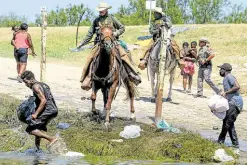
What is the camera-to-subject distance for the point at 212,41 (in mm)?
42844

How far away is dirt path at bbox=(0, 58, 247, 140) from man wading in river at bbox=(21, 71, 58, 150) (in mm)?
4534

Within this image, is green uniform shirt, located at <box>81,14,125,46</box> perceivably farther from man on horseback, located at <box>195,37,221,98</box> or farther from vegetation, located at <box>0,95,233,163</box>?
man on horseback, located at <box>195,37,221,98</box>

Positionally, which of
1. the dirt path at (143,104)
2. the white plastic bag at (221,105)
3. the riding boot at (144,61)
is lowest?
the dirt path at (143,104)

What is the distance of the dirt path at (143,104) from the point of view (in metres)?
16.8

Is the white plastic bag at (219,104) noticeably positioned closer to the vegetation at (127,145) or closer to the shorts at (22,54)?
the vegetation at (127,145)

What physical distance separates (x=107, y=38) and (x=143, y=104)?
6.08 m

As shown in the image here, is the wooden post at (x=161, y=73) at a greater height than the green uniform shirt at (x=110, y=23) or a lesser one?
lesser

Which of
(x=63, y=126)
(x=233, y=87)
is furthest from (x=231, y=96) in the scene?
(x=63, y=126)

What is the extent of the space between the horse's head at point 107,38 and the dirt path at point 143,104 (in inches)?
126

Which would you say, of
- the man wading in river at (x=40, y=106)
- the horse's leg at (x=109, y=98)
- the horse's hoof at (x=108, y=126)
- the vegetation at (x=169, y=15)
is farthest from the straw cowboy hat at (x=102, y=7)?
the vegetation at (x=169, y=15)

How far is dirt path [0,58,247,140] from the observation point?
1680cm

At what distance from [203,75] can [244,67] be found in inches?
455

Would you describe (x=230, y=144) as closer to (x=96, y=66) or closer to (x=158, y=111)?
(x=158, y=111)

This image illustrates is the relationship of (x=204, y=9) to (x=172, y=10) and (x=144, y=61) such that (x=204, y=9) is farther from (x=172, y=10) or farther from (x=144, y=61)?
(x=144, y=61)
